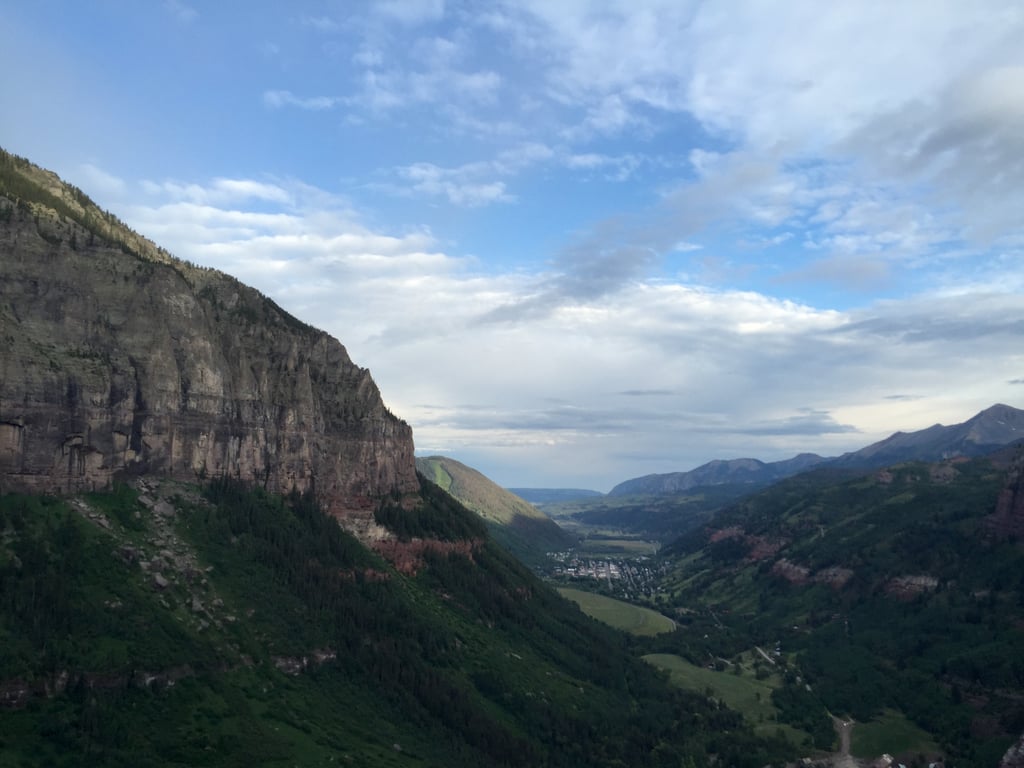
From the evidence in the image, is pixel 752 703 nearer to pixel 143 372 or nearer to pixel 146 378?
pixel 146 378

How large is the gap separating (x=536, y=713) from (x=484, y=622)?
33.0 m

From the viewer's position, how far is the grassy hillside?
90500mm

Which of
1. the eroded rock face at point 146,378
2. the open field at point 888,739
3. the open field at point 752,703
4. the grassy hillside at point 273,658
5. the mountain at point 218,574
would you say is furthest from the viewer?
the open field at point 752,703

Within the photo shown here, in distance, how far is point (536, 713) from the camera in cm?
14312

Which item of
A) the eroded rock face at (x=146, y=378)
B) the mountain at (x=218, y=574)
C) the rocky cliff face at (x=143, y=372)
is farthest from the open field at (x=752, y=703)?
the eroded rock face at (x=146, y=378)

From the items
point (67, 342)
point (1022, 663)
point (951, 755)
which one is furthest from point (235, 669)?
Answer: point (1022, 663)

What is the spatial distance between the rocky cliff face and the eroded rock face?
9.7 inches

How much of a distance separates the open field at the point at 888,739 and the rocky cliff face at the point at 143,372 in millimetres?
126758

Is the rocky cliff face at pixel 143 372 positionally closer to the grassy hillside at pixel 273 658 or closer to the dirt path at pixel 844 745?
the grassy hillside at pixel 273 658

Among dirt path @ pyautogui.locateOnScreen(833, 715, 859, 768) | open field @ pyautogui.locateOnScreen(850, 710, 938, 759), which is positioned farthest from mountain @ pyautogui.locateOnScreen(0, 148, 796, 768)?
open field @ pyautogui.locateOnScreen(850, 710, 938, 759)

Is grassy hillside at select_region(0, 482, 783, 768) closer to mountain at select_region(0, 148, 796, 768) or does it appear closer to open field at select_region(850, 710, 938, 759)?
mountain at select_region(0, 148, 796, 768)

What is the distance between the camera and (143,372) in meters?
128

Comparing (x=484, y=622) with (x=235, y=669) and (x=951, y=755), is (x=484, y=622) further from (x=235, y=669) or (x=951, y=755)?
(x=951, y=755)

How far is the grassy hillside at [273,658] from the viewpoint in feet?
297
